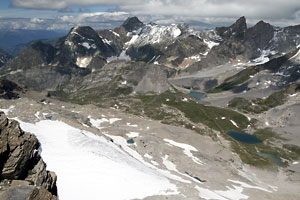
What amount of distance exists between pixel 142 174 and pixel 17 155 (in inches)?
1759

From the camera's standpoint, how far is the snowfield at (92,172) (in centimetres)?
6294

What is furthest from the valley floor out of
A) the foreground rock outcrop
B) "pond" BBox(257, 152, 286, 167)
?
the foreground rock outcrop

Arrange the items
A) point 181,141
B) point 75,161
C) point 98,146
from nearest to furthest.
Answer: point 75,161, point 98,146, point 181,141

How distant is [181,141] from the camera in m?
169

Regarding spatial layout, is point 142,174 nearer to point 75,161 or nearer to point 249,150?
point 75,161

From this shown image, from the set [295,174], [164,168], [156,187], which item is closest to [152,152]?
[164,168]

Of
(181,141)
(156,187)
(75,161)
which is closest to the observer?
(156,187)

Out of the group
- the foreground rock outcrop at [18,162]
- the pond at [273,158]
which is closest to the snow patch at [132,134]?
the pond at [273,158]

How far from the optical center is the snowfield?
62938mm

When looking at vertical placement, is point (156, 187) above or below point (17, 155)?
below

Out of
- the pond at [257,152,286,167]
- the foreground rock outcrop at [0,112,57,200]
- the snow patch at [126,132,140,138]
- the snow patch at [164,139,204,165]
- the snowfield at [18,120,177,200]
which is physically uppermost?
the foreground rock outcrop at [0,112,57,200]

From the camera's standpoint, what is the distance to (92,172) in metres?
71.9

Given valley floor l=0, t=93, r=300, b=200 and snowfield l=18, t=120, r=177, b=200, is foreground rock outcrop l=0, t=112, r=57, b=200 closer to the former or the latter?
snowfield l=18, t=120, r=177, b=200

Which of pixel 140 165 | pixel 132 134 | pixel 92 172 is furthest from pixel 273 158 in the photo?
pixel 92 172
